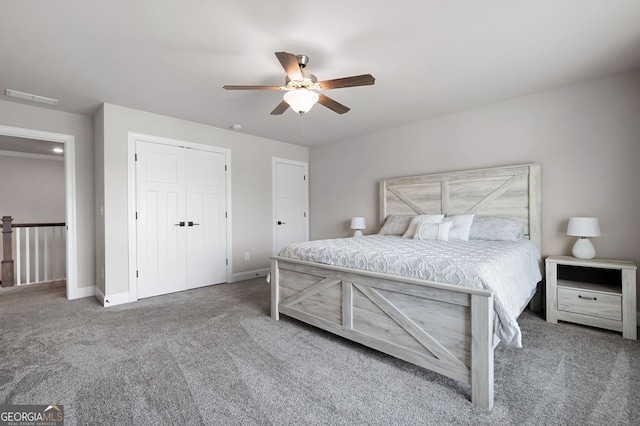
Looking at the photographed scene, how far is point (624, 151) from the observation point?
2.79 metres

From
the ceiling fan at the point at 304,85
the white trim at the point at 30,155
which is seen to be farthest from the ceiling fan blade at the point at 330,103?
the white trim at the point at 30,155

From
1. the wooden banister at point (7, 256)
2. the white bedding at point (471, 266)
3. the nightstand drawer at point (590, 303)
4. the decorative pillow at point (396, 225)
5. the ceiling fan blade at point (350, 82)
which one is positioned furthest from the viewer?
the wooden banister at point (7, 256)

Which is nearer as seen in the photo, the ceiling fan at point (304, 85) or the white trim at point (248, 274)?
the ceiling fan at point (304, 85)

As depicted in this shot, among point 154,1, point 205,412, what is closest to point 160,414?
point 205,412

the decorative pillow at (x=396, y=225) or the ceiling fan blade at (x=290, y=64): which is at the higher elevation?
the ceiling fan blade at (x=290, y=64)

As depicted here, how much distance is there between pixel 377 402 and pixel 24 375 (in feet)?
7.77

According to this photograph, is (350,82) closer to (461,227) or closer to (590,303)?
(461,227)

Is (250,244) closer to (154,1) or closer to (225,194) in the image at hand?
(225,194)

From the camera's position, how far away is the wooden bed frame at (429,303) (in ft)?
5.45

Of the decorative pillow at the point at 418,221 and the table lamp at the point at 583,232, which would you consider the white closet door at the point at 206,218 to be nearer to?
the decorative pillow at the point at 418,221

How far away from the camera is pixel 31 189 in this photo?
19.6 ft

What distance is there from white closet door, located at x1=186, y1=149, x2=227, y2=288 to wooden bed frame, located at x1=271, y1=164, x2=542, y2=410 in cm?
187

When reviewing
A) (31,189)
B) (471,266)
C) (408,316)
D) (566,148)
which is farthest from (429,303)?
(31,189)

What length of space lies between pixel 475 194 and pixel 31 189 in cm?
835
